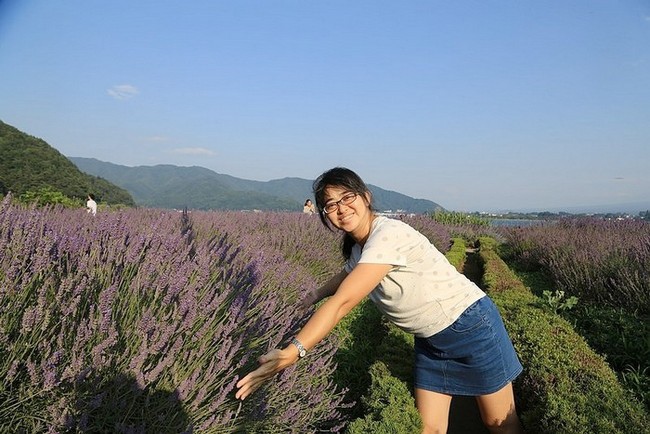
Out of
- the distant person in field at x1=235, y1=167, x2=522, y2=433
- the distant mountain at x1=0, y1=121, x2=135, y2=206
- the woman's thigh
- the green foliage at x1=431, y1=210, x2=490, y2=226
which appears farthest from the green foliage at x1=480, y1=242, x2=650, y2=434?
the distant mountain at x1=0, y1=121, x2=135, y2=206

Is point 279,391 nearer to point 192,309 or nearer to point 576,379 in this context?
point 192,309

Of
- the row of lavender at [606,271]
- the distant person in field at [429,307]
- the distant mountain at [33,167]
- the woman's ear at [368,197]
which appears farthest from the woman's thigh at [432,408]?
the distant mountain at [33,167]

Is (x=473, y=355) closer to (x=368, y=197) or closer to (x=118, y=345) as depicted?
(x=368, y=197)

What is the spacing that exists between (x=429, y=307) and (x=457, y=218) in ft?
74.1

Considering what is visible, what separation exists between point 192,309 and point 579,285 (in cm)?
655

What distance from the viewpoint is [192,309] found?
1636mm

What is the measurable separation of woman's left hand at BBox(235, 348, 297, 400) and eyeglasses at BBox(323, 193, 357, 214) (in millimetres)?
789

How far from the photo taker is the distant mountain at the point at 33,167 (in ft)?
157

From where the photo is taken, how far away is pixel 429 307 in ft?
7.31

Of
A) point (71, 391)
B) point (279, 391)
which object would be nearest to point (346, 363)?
point (279, 391)

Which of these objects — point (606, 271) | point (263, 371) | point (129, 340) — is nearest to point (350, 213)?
point (263, 371)

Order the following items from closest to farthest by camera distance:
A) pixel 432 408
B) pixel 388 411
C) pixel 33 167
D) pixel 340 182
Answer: pixel 340 182 → pixel 388 411 → pixel 432 408 → pixel 33 167

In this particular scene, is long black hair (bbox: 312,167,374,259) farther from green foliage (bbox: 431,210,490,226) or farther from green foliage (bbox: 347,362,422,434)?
green foliage (bbox: 431,210,490,226)

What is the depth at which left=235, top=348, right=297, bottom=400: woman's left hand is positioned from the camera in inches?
52.6
